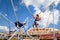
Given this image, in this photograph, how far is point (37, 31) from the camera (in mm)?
56812

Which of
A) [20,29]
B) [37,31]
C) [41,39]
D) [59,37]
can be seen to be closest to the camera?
[20,29]

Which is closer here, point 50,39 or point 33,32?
point 50,39

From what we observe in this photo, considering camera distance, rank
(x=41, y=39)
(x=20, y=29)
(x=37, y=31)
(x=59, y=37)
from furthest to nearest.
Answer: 1. (x=37, y=31)
2. (x=41, y=39)
3. (x=59, y=37)
4. (x=20, y=29)

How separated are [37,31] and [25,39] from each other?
15656mm

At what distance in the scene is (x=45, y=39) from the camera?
41.5 meters

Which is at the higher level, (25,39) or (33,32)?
(33,32)

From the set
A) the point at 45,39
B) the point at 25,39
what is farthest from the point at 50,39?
the point at 25,39

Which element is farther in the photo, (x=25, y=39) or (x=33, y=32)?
(x=33, y=32)

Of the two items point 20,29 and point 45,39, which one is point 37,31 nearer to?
point 45,39

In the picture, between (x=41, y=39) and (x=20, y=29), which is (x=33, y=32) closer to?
(x=41, y=39)

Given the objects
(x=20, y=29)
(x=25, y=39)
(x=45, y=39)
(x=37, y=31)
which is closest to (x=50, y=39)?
(x=45, y=39)

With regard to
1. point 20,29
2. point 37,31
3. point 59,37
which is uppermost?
point 37,31

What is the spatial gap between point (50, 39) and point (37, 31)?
16.9m

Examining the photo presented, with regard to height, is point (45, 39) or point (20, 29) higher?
point (45, 39)
